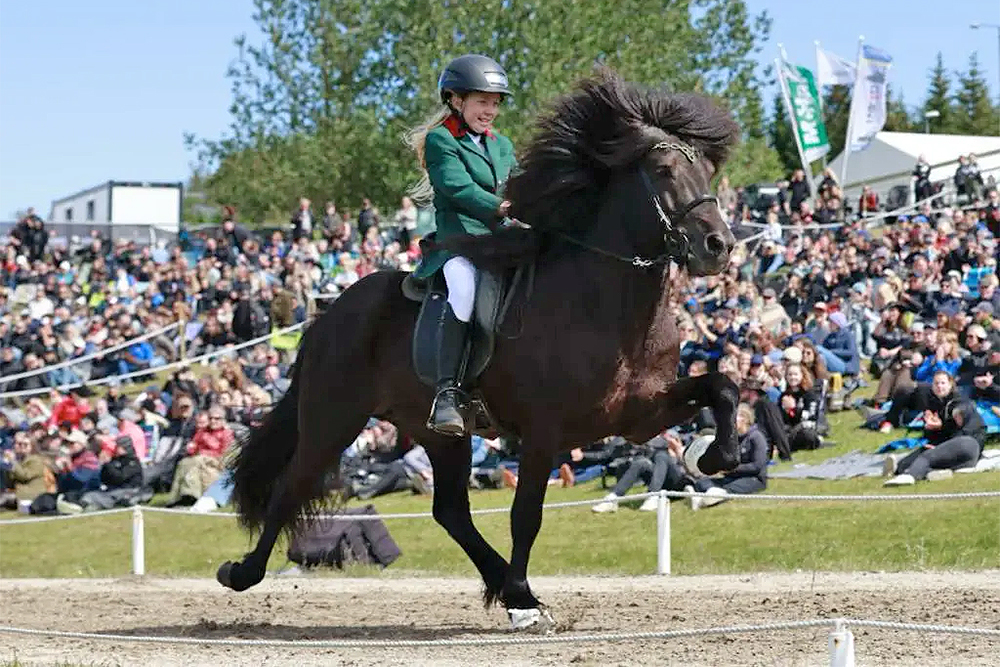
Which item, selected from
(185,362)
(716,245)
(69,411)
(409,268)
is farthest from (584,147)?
(185,362)

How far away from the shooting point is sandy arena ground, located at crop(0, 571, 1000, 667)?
793 centimetres

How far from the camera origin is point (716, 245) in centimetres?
772

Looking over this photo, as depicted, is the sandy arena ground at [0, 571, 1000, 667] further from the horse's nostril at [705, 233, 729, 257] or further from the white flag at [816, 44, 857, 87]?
the white flag at [816, 44, 857, 87]

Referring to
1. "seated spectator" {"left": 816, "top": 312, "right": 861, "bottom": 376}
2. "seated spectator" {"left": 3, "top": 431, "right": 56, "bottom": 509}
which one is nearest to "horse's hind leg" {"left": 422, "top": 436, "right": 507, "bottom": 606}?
"seated spectator" {"left": 816, "top": 312, "right": 861, "bottom": 376}

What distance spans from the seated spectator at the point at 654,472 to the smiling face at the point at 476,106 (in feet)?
23.1

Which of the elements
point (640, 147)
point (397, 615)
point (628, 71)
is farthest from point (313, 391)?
point (628, 71)

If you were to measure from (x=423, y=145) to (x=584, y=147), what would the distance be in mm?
1082

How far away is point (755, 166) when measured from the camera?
55.3 meters

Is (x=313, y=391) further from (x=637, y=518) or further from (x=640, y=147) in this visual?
(x=637, y=518)

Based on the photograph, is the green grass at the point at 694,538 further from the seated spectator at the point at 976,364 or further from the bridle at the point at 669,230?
the bridle at the point at 669,230

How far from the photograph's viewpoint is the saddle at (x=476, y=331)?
8.76m

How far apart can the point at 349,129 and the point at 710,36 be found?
14666 mm

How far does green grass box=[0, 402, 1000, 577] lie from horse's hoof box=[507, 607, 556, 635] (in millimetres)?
2821

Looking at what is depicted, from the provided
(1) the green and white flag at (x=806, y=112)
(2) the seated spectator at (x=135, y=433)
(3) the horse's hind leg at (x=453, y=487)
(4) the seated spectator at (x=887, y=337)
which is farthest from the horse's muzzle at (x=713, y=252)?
(1) the green and white flag at (x=806, y=112)
